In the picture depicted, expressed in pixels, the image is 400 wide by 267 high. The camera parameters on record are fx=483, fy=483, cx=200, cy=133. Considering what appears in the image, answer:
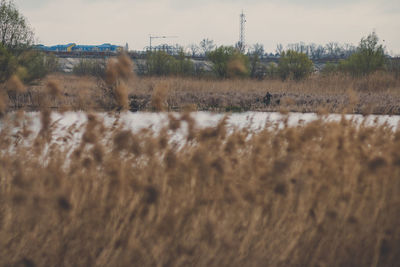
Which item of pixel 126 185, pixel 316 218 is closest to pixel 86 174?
pixel 126 185

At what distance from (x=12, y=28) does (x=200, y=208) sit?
2510cm

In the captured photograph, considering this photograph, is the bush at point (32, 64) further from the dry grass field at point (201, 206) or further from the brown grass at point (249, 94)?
the dry grass field at point (201, 206)

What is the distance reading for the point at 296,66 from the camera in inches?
1423

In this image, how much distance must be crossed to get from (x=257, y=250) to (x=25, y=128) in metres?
3.25

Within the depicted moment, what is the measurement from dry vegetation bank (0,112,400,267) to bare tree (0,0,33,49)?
23320 millimetres

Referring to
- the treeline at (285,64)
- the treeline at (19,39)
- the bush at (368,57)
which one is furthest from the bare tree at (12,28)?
the bush at (368,57)

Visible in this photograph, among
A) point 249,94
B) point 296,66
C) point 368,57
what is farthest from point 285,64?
point 249,94

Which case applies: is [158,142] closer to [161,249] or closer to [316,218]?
[161,249]

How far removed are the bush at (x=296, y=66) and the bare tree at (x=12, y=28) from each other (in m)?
18.5

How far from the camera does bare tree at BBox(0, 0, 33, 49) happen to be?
1039 inches

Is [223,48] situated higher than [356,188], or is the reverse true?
[223,48]

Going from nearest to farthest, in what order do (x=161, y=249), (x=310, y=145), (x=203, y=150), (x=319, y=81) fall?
1. (x=161, y=249)
2. (x=203, y=150)
3. (x=310, y=145)
4. (x=319, y=81)

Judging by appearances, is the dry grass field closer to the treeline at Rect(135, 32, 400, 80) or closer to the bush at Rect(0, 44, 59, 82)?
the bush at Rect(0, 44, 59, 82)

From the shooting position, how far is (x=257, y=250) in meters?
4.64
